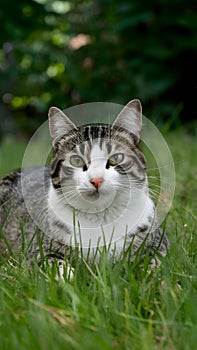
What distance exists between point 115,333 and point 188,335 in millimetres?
195

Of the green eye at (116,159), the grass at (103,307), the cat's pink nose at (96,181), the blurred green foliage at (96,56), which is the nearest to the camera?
the grass at (103,307)

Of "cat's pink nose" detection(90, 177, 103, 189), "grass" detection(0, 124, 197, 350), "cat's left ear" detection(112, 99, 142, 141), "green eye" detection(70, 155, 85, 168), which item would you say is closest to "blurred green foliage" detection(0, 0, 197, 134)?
"cat's left ear" detection(112, 99, 142, 141)

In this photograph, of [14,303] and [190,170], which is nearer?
[14,303]

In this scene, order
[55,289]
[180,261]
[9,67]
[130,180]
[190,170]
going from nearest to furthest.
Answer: [55,289] → [180,261] → [130,180] → [190,170] → [9,67]

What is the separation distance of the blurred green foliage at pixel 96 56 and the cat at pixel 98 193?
10.2ft

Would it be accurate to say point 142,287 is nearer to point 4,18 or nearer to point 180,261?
point 180,261

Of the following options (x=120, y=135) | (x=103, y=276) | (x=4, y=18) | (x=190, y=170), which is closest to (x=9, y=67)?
(x=4, y=18)

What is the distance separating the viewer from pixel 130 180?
83.6 inches

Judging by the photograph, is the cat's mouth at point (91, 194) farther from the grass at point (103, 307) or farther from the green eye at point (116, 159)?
the grass at point (103, 307)

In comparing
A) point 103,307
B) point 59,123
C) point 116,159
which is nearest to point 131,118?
point 116,159

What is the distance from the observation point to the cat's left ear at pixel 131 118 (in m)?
2.13

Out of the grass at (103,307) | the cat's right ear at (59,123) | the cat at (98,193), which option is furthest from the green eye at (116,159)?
the grass at (103,307)

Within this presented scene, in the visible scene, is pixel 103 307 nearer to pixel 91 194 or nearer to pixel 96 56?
pixel 91 194

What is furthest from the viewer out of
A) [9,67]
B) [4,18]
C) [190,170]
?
[9,67]
